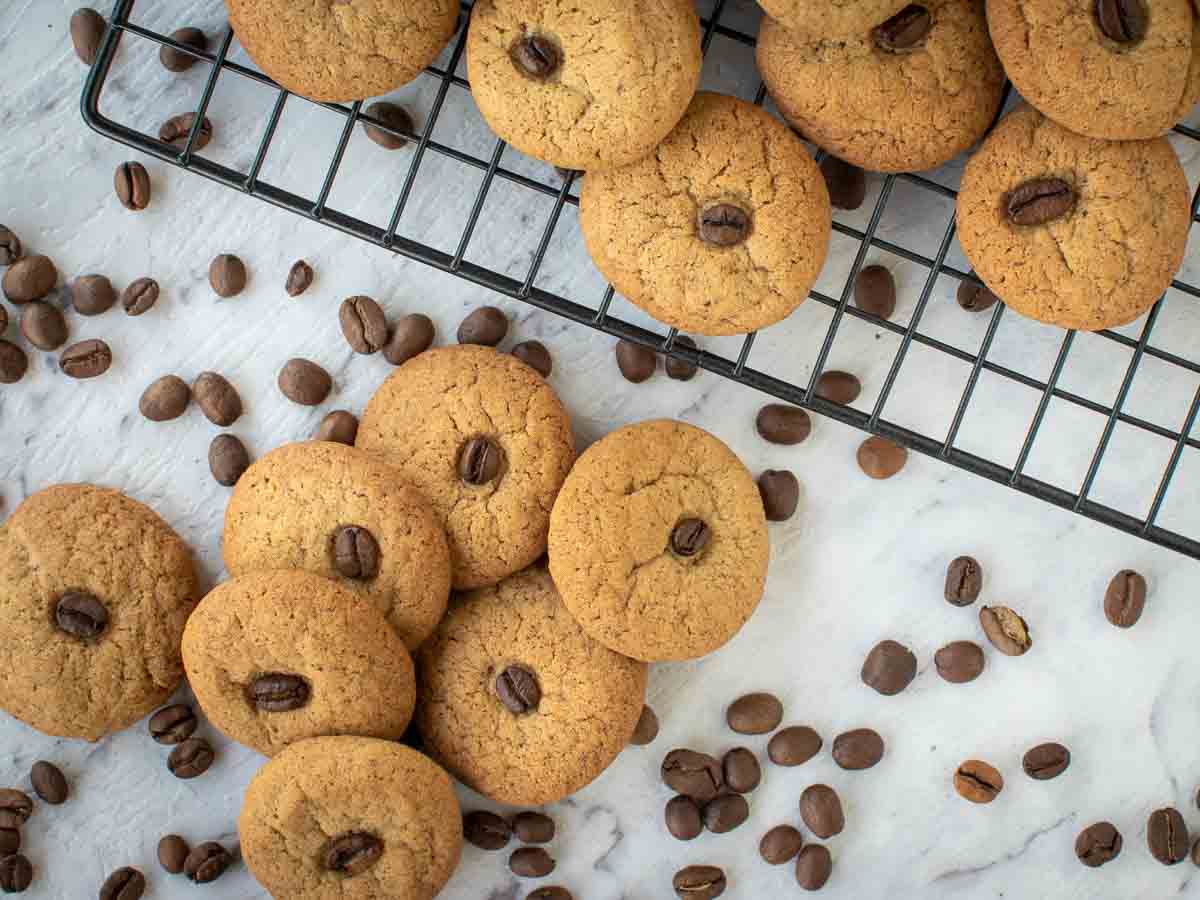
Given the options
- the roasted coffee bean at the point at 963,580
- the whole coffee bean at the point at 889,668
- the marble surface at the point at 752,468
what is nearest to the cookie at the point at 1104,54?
the marble surface at the point at 752,468

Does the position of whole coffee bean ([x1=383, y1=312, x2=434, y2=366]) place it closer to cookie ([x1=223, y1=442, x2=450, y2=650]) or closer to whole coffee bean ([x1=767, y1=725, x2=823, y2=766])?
cookie ([x1=223, y1=442, x2=450, y2=650])

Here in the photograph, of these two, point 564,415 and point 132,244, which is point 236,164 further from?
point 564,415

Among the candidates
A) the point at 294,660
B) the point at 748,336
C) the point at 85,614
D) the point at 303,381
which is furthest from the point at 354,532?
the point at 748,336

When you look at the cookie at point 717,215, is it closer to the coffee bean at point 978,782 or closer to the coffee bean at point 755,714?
the coffee bean at point 755,714

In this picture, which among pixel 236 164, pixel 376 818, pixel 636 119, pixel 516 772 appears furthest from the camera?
pixel 236 164

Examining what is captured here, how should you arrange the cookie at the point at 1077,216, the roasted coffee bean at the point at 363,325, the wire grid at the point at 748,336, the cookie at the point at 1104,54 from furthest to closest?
1. the roasted coffee bean at the point at 363,325
2. the wire grid at the point at 748,336
3. the cookie at the point at 1077,216
4. the cookie at the point at 1104,54

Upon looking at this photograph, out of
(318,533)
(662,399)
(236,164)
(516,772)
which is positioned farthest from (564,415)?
(236,164)

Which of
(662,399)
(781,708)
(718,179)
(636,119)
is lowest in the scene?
(781,708)
